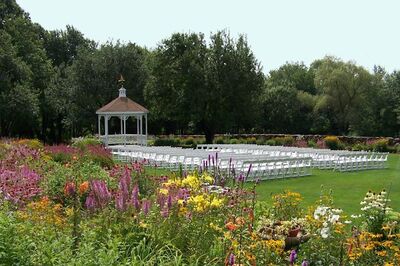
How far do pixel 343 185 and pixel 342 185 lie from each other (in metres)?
0.03

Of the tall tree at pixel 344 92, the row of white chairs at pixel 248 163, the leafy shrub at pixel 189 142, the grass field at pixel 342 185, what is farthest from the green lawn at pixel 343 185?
the tall tree at pixel 344 92

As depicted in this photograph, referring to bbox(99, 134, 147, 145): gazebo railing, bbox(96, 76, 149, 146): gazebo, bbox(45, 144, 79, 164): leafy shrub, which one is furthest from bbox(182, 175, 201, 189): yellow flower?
bbox(99, 134, 147, 145): gazebo railing

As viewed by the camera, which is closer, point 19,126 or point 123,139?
point 123,139

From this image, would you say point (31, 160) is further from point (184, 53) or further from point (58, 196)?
point (184, 53)

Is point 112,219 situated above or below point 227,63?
below

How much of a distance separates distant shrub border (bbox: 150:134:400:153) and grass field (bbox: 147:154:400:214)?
437 inches

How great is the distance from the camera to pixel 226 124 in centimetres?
3806

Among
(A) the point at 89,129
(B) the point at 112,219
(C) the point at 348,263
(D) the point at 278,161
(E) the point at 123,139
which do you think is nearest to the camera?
(C) the point at 348,263

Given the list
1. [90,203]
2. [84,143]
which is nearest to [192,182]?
[90,203]

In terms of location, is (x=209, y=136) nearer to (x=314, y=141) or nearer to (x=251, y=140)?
(x=251, y=140)

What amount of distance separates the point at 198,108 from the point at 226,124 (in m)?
2.68

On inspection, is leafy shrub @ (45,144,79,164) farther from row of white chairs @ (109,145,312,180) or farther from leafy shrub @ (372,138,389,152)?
leafy shrub @ (372,138,389,152)

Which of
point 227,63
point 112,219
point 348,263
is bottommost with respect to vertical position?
point 348,263

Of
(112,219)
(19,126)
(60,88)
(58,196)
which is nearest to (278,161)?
(58,196)
